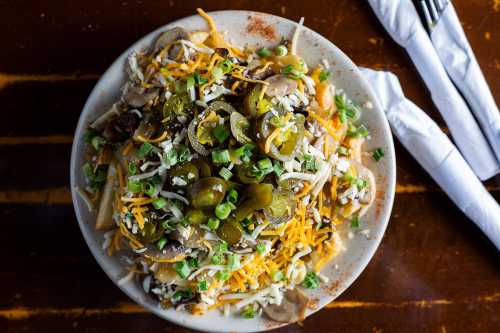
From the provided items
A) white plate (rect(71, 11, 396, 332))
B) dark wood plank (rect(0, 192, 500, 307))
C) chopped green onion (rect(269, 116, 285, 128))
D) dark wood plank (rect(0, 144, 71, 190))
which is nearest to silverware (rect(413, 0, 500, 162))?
dark wood plank (rect(0, 192, 500, 307))

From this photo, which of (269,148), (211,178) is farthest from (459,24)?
(211,178)

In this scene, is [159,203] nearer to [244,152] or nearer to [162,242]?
[162,242]

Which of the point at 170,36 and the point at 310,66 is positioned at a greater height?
the point at 170,36

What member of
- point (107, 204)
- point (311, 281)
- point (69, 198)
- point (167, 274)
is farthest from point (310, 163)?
point (69, 198)

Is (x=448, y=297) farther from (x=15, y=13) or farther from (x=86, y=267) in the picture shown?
(x=15, y=13)

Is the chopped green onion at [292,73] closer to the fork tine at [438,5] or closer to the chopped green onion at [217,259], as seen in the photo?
the chopped green onion at [217,259]

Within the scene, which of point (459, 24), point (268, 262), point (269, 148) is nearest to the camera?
point (269, 148)
